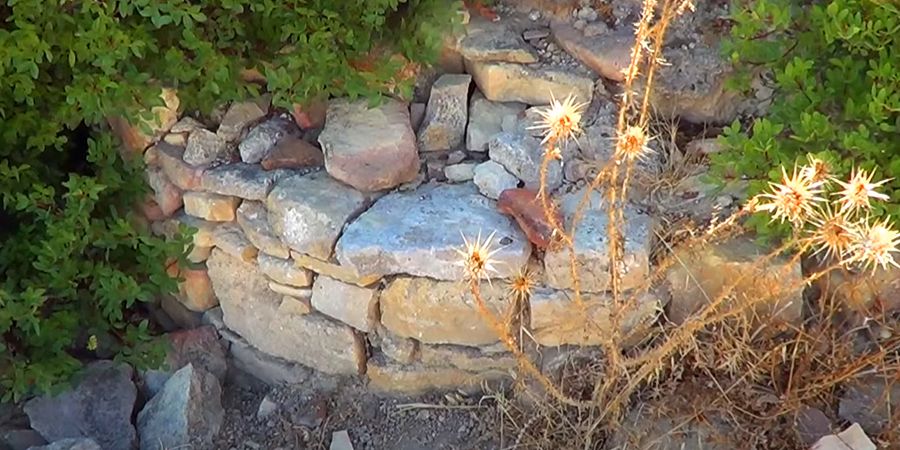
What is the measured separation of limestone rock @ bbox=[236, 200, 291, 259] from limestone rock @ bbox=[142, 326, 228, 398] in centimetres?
Result: 39

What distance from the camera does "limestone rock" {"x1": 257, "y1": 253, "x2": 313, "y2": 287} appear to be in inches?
123

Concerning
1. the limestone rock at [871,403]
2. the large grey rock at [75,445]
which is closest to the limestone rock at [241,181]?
the large grey rock at [75,445]

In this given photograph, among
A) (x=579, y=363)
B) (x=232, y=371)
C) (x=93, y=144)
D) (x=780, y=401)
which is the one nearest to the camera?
(x=780, y=401)

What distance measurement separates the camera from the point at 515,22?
333 centimetres

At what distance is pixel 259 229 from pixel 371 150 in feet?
1.30

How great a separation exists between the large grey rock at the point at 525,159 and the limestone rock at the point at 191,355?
1062 mm

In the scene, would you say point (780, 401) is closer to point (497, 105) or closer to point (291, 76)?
point (497, 105)

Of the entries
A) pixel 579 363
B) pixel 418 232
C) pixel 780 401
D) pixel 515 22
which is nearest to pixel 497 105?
pixel 515 22

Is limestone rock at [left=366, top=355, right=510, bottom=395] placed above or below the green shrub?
below

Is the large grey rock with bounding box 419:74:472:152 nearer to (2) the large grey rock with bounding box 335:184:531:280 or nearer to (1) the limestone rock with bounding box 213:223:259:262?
(2) the large grey rock with bounding box 335:184:531:280

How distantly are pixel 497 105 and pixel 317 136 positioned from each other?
55 cm

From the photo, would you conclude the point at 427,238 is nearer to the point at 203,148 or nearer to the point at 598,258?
the point at 598,258

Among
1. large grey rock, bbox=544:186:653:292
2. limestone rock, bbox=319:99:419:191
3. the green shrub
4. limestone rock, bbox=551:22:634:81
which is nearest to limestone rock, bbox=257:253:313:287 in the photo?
limestone rock, bbox=319:99:419:191

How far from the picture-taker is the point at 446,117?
3.23 metres
